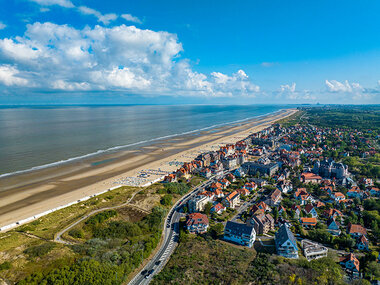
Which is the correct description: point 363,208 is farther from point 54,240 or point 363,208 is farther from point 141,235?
point 54,240

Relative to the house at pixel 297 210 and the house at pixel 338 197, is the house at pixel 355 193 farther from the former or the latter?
the house at pixel 297 210

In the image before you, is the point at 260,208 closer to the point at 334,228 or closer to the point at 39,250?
the point at 334,228

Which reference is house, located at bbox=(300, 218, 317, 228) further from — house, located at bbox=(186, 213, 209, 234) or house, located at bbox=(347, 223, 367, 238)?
house, located at bbox=(186, 213, 209, 234)

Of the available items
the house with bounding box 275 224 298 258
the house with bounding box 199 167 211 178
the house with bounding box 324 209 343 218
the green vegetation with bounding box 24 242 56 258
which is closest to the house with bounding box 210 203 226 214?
the house with bounding box 275 224 298 258

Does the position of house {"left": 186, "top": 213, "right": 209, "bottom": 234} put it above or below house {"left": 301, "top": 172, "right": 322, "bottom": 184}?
below

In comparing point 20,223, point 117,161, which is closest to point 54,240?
point 20,223

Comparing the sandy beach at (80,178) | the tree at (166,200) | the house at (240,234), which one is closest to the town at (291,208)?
the house at (240,234)

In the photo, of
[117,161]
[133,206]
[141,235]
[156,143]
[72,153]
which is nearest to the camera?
[141,235]
